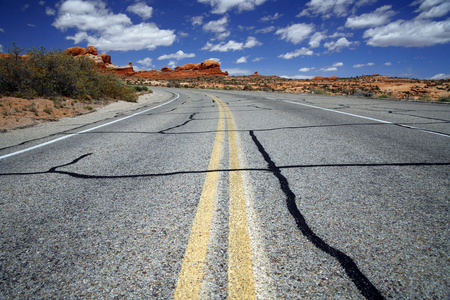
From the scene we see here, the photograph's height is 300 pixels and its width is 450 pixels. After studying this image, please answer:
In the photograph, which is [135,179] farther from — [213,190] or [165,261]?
[165,261]

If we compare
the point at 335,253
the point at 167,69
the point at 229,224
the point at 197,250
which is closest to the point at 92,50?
the point at 167,69

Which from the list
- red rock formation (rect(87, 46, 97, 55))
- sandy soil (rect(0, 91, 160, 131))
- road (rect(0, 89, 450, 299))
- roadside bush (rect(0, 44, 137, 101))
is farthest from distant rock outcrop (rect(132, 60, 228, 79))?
road (rect(0, 89, 450, 299))

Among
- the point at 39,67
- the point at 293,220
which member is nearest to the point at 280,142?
the point at 293,220

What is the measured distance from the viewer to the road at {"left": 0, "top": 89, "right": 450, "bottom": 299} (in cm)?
137

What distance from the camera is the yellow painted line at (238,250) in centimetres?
132

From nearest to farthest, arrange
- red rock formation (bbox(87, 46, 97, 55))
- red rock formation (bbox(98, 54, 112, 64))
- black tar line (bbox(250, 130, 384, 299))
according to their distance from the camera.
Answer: black tar line (bbox(250, 130, 384, 299))
red rock formation (bbox(98, 54, 112, 64))
red rock formation (bbox(87, 46, 97, 55))

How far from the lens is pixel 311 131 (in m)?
5.29

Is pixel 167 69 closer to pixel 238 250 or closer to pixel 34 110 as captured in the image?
pixel 34 110

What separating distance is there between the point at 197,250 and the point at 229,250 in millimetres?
218

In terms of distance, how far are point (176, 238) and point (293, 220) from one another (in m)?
0.94

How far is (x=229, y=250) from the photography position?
1.61 m

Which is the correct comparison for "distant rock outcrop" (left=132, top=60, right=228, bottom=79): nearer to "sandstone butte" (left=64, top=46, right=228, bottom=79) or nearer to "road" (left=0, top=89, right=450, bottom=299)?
"sandstone butte" (left=64, top=46, right=228, bottom=79)

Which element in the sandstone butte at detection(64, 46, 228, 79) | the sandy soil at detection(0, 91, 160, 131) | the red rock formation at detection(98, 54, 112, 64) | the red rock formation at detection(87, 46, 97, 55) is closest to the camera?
the sandy soil at detection(0, 91, 160, 131)

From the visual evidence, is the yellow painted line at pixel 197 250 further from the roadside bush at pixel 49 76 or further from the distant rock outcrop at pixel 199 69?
the distant rock outcrop at pixel 199 69
